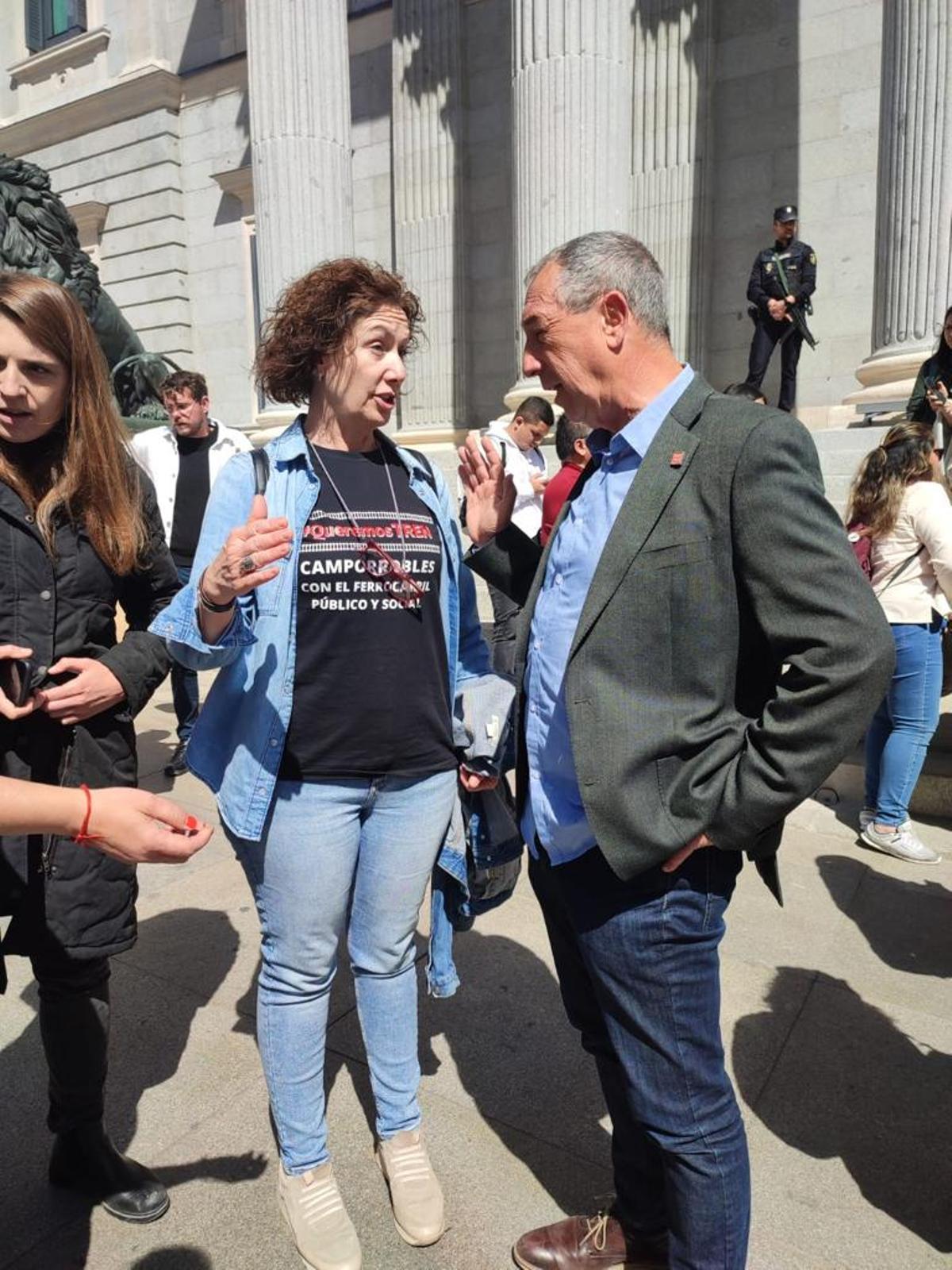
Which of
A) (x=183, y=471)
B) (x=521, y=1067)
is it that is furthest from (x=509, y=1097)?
(x=183, y=471)

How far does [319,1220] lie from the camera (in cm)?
201

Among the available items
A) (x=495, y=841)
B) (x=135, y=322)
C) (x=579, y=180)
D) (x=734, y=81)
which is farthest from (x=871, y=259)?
(x=135, y=322)

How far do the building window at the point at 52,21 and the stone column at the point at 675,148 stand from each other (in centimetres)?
1288

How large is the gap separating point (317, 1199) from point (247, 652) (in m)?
1.26

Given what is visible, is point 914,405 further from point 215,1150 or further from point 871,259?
point 871,259

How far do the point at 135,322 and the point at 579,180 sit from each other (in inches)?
459

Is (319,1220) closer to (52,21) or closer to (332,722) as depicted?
(332,722)

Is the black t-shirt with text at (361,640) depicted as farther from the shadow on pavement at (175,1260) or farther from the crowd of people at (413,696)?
the shadow on pavement at (175,1260)

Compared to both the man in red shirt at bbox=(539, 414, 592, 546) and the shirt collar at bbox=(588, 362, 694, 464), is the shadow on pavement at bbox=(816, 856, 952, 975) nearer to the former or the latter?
the man in red shirt at bbox=(539, 414, 592, 546)

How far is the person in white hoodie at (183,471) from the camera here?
546 cm

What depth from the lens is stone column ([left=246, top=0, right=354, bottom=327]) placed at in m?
11.1

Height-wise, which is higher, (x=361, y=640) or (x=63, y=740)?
(x=361, y=640)

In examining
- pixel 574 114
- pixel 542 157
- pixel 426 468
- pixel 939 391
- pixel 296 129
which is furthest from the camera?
pixel 296 129

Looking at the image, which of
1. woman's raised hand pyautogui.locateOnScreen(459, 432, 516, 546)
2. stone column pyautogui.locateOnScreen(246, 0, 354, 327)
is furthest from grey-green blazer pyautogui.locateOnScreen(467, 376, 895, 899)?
stone column pyautogui.locateOnScreen(246, 0, 354, 327)
